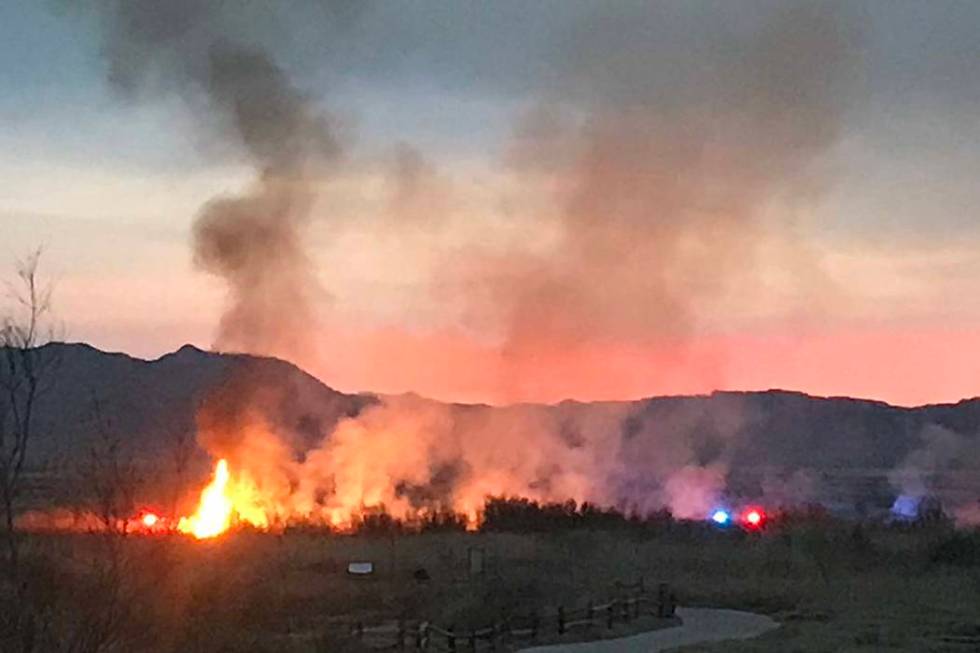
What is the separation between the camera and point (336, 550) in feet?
189

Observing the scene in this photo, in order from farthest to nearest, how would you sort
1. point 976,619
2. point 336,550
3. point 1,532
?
point 336,550
point 976,619
point 1,532

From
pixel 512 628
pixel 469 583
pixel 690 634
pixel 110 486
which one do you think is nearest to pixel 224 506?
pixel 469 583

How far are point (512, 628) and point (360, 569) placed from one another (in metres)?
12.5

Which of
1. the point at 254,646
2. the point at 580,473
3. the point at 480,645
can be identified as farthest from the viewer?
the point at 580,473

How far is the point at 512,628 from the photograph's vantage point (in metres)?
39.1

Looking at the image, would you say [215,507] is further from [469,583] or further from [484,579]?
[469,583]

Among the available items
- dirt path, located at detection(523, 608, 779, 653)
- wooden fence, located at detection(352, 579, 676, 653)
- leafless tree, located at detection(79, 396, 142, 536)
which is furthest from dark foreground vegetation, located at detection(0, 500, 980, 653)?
dirt path, located at detection(523, 608, 779, 653)

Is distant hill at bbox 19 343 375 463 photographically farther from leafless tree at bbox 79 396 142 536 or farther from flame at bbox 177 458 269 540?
leafless tree at bbox 79 396 142 536

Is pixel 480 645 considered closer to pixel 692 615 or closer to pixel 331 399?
pixel 692 615

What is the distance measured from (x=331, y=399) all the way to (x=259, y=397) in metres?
93.8

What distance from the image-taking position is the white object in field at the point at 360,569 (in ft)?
165

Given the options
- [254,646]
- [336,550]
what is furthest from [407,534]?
[254,646]

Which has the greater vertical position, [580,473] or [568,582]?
[580,473]

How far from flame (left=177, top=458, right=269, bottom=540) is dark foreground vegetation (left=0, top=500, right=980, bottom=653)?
1.19 metres
